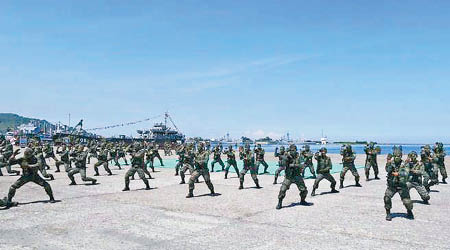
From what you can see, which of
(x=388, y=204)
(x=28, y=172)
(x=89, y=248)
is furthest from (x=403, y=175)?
(x=28, y=172)

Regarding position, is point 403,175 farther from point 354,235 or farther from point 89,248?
point 89,248

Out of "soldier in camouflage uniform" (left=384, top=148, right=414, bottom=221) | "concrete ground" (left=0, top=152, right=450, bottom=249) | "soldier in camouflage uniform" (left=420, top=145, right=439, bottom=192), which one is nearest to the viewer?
"concrete ground" (left=0, top=152, right=450, bottom=249)

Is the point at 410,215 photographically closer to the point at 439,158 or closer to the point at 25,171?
the point at 439,158

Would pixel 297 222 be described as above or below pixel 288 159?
below

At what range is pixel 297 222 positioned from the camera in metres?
10.7

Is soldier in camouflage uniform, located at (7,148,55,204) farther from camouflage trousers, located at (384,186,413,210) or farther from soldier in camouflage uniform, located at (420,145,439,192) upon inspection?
soldier in camouflage uniform, located at (420,145,439,192)

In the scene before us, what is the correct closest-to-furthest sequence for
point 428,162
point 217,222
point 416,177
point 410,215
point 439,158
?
point 217,222, point 410,215, point 416,177, point 428,162, point 439,158

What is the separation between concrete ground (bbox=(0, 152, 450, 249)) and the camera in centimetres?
860

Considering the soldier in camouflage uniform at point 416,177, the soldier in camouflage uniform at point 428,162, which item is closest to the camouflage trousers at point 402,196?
the soldier in camouflage uniform at point 416,177

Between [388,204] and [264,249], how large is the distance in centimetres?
486

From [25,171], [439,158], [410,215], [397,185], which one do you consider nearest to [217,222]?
[397,185]

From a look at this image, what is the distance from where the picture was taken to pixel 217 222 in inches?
422

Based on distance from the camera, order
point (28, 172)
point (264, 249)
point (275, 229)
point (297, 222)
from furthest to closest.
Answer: point (28, 172) → point (297, 222) → point (275, 229) → point (264, 249)

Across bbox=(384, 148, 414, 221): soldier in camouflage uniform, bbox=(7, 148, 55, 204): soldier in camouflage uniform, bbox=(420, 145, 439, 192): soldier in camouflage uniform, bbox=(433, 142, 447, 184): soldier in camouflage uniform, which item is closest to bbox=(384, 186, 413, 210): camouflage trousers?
bbox=(384, 148, 414, 221): soldier in camouflage uniform
